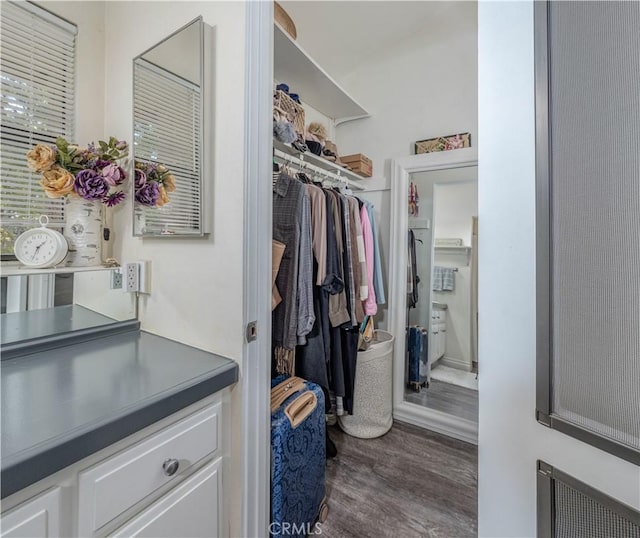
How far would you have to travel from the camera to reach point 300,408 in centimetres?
115

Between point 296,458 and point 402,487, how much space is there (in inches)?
29.4

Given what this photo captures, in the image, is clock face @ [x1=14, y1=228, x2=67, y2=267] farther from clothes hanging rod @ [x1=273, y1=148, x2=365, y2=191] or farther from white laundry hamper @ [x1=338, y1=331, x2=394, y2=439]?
white laundry hamper @ [x1=338, y1=331, x2=394, y2=439]

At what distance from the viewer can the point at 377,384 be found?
1910mm

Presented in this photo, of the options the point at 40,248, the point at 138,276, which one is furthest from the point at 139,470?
the point at 40,248

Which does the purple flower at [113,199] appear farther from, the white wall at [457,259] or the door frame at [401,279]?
the white wall at [457,259]

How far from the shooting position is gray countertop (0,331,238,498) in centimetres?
51

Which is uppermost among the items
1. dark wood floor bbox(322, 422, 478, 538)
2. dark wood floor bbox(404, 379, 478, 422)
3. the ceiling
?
the ceiling

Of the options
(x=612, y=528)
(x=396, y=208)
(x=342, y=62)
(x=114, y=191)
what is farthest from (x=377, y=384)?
(x=342, y=62)

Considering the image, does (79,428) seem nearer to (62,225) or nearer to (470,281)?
(62,225)

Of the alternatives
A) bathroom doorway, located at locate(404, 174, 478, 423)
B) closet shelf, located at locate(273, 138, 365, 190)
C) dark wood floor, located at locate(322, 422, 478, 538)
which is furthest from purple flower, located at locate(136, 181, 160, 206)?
bathroom doorway, located at locate(404, 174, 478, 423)

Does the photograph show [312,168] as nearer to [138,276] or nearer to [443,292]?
[138,276]

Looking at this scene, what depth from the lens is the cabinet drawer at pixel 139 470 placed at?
58cm

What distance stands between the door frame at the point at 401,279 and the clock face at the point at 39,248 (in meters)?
1.84

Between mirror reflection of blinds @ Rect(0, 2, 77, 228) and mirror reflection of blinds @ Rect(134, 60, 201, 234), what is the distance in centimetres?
32
